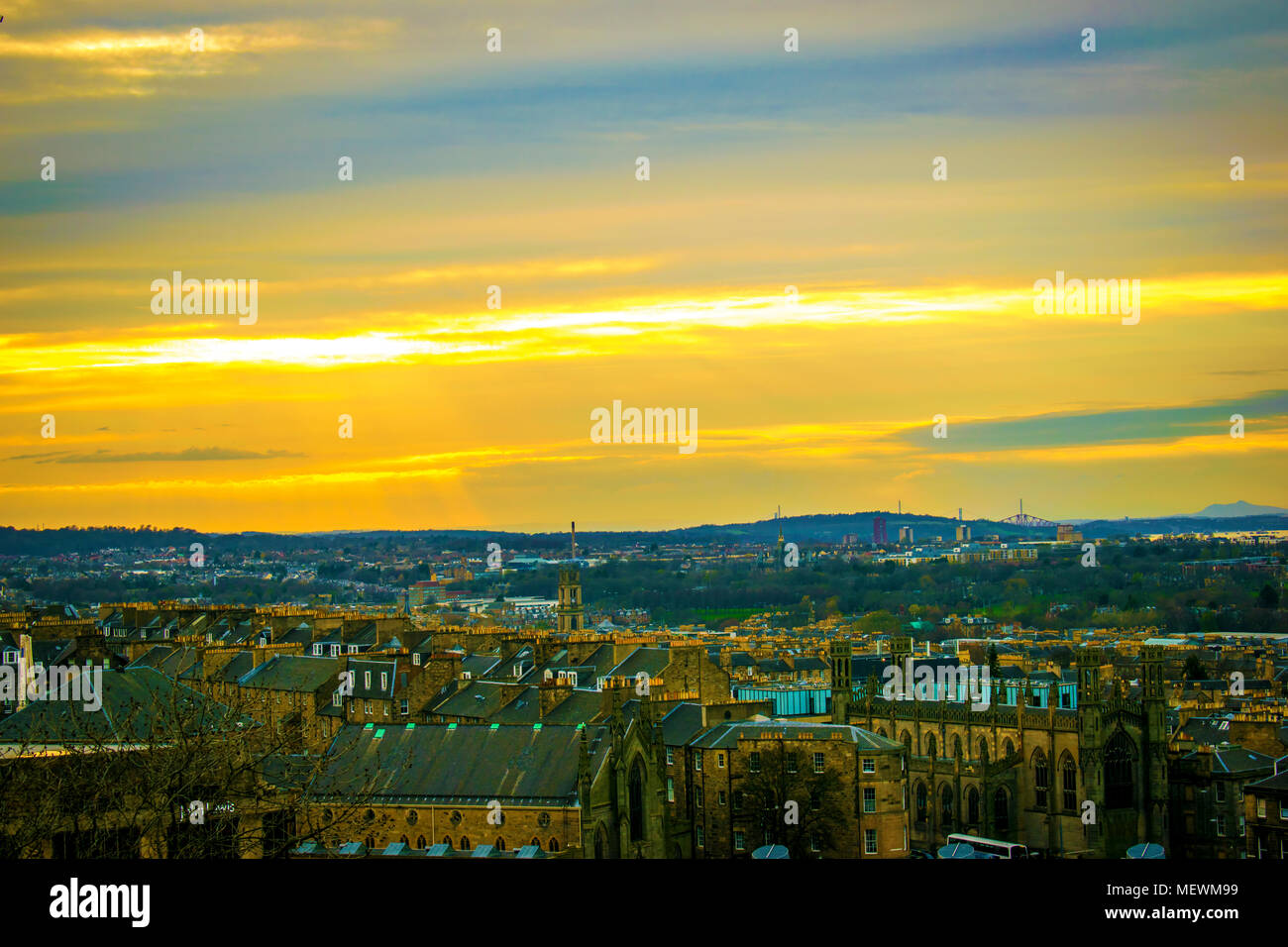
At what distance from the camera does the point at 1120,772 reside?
9169 centimetres

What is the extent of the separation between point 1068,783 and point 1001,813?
4.10 meters

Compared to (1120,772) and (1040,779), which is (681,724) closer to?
(1040,779)

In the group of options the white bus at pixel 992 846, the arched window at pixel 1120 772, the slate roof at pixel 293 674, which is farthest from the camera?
the slate roof at pixel 293 674

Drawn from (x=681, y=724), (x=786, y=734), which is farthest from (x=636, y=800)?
(x=681, y=724)

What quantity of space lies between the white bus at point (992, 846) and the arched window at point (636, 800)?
1700cm

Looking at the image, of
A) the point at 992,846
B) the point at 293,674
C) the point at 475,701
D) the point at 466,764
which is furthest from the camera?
the point at 293,674

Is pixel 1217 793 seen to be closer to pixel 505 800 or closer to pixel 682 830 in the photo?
pixel 682 830

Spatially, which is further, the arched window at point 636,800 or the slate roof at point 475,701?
the slate roof at point 475,701

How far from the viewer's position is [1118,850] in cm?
8925

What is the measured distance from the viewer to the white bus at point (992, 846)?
82.8m

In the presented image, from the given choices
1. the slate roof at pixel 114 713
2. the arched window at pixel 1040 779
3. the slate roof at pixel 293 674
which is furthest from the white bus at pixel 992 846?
the slate roof at pixel 293 674

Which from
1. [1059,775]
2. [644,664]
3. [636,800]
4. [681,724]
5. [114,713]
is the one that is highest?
[114,713]

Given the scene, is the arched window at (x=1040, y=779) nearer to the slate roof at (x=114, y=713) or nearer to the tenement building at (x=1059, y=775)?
the tenement building at (x=1059, y=775)
